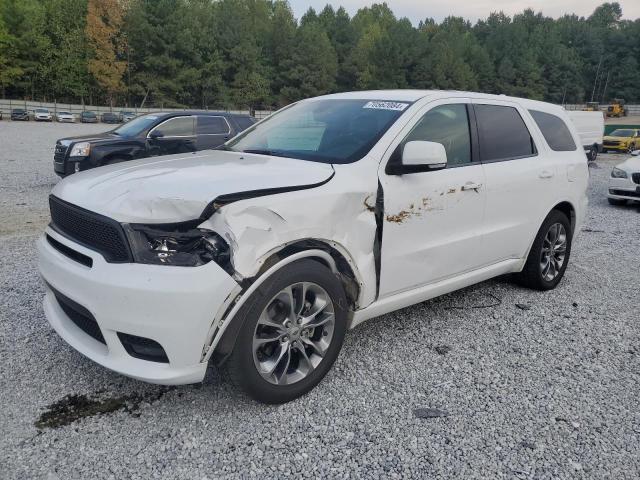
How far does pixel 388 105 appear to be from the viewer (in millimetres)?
3672

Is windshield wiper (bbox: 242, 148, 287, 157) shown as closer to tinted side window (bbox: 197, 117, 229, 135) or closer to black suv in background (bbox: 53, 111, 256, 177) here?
black suv in background (bbox: 53, 111, 256, 177)

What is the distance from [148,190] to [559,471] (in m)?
2.46

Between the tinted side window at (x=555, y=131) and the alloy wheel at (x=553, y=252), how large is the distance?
76 cm

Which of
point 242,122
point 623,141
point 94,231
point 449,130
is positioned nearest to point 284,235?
point 94,231

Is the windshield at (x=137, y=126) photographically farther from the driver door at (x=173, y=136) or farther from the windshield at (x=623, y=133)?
the windshield at (x=623, y=133)

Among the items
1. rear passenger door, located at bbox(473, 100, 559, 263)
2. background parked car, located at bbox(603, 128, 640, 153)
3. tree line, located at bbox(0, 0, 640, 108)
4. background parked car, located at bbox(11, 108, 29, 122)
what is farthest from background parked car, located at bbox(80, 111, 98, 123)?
rear passenger door, located at bbox(473, 100, 559, 263)

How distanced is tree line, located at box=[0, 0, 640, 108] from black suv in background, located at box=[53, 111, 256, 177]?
55565 mm

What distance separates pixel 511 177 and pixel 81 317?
3335 millimetres

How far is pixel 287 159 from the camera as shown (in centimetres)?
334

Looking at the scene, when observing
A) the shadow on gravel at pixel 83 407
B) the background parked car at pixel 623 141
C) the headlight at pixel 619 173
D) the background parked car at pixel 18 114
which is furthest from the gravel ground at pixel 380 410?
the background parked car at pixel 18 114

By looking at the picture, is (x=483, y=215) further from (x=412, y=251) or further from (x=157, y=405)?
(x=157, y=405)

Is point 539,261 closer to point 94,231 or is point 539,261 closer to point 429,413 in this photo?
point 429,413

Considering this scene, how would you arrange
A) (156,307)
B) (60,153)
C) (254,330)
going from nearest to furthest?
(156,307), (254,330), (60,153)

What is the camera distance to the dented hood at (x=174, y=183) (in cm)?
252
